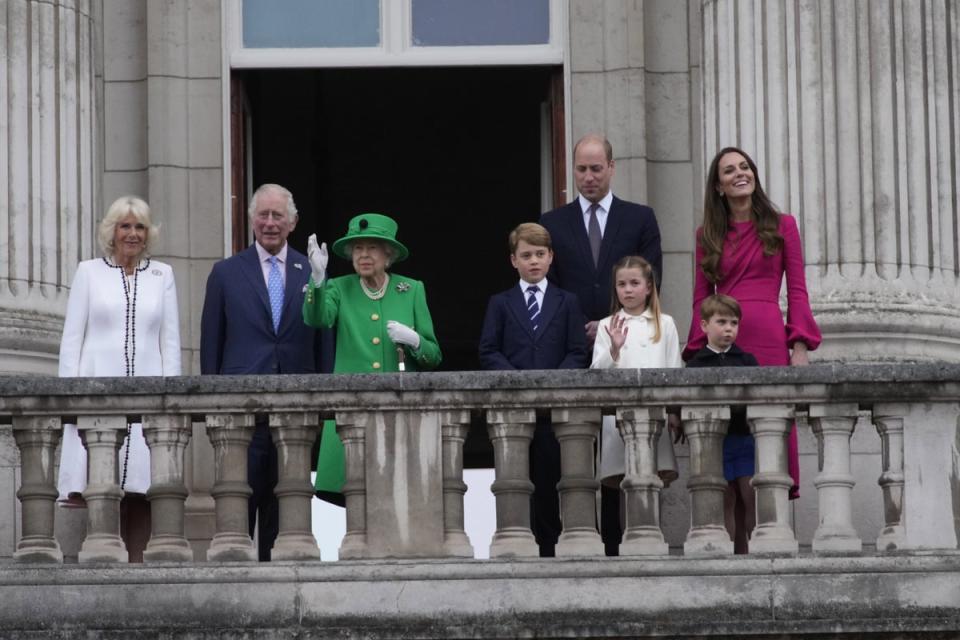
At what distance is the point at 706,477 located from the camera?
13859mm

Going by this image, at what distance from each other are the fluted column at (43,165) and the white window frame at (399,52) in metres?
1.16

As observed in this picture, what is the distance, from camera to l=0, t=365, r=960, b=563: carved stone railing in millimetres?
13836

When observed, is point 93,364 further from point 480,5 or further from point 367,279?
point 480,5

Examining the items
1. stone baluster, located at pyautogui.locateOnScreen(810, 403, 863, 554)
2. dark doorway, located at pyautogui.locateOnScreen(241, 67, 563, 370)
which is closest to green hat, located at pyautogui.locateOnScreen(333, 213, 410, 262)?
stone baluster, located at pyautogui.locateOnScreen(810, 403, 863, 554)

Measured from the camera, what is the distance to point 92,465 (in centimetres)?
1395

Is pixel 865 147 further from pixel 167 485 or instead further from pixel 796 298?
pixel 167 485

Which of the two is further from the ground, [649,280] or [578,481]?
[649,280]

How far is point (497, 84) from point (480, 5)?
6.08m

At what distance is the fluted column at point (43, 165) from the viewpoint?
16500mm

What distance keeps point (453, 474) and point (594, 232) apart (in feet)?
6.09

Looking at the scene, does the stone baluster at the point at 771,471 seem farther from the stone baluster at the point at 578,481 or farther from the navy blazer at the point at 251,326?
the navy blazer at the point at 251,326

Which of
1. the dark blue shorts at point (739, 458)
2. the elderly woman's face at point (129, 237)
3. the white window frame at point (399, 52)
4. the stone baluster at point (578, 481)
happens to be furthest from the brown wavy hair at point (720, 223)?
the white window frame at point (399, 52)

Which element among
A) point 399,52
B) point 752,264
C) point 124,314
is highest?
point 399,52

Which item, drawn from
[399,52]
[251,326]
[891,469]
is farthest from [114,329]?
[399,52]
